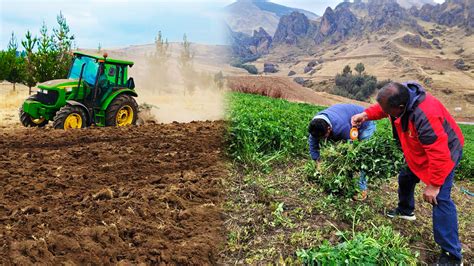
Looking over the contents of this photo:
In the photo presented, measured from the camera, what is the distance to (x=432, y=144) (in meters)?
3.46

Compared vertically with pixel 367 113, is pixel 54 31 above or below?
above

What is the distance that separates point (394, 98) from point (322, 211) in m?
1.36

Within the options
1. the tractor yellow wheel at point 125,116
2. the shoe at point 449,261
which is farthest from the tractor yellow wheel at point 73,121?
the shoe at point 449,261

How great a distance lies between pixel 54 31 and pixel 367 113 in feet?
67.3

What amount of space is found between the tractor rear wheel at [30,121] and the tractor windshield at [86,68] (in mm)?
Answer: 1354

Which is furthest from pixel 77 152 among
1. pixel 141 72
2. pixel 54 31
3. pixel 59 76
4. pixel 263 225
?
pixel 141 72

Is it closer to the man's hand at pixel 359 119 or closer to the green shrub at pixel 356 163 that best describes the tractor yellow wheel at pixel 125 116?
the green shrub at pixel 356 163

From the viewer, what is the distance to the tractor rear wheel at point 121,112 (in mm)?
9625

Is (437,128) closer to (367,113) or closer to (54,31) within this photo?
(367,113)

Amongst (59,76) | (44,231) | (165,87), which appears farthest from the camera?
(165,87)

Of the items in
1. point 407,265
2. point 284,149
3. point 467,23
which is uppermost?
point 467,23

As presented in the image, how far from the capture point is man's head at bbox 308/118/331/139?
4555 millimetres

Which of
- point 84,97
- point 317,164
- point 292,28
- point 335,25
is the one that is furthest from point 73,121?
point 292,28

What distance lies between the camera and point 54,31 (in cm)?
2120
